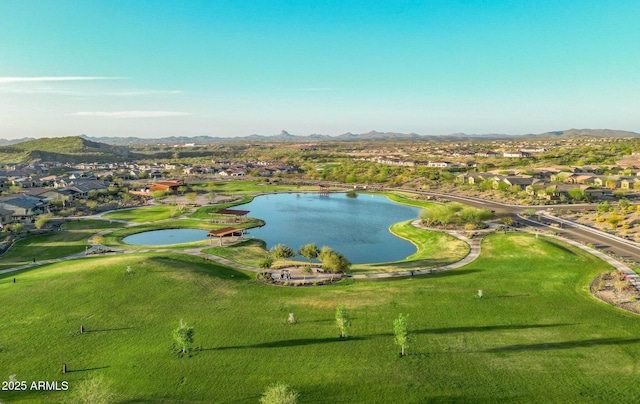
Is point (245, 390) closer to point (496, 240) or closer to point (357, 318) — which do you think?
point (357, 318)

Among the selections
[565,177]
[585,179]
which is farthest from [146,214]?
[585,179]

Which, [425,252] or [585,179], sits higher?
[585,179]

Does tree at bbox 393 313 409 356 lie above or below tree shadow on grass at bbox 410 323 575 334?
above

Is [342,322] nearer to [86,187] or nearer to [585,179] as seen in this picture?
[86,187]

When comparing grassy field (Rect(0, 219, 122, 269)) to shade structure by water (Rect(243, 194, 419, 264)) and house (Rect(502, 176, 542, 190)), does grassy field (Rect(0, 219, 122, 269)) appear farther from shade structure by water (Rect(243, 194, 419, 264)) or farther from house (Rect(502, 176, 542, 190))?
house (Rect(502, 176, 542, 190))

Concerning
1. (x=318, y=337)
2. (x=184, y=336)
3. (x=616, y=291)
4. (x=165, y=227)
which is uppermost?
(x=184, y=336)

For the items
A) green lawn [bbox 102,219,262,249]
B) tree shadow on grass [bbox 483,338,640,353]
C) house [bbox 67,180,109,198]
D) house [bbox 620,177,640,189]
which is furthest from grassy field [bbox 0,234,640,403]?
house [bbox 620,177,640,189]

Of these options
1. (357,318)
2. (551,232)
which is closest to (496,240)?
(551,232)
